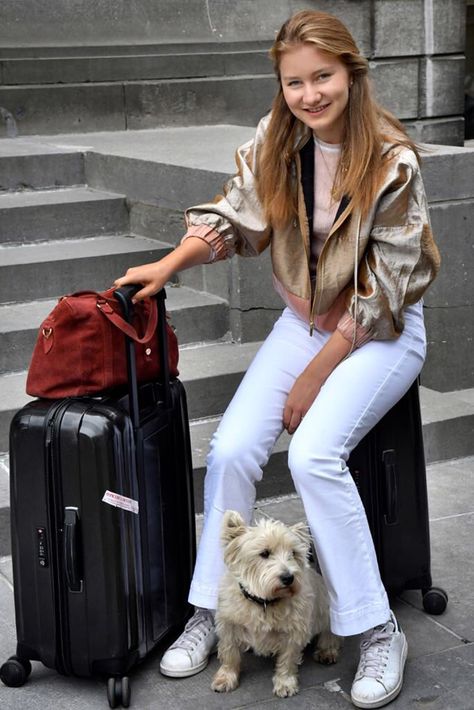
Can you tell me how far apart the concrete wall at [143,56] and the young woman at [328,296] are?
4336 mm

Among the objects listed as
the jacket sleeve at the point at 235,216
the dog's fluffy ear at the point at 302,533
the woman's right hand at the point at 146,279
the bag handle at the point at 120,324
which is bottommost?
the dog's fluffy ear at the point at 302,533

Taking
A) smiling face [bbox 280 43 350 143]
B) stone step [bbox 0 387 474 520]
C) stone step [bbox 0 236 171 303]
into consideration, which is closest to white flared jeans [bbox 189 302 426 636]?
smiling face [bbox 280 43 350 143]

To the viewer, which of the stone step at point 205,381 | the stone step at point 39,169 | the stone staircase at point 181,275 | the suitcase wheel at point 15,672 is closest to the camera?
the suitcase wheel at point 15,672

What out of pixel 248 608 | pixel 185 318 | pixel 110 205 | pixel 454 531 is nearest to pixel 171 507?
pixel 248 608

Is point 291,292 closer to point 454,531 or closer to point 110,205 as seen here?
point 454,531

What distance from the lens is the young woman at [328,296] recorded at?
125 inches

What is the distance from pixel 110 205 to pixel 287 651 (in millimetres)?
3313

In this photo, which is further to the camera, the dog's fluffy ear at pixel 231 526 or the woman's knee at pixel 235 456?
the woman's knee at pixel 235 456

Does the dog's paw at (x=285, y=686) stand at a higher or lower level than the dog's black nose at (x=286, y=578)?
lower

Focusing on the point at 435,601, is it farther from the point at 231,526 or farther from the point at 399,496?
the point at 231,526

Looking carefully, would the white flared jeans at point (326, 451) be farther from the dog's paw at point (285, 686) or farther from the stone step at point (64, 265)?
the stone step at point (64, 265)

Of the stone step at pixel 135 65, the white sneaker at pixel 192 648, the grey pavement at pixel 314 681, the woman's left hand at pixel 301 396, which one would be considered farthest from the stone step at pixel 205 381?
the stone step at pixel 135 65

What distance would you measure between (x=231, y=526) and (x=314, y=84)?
1287 mm

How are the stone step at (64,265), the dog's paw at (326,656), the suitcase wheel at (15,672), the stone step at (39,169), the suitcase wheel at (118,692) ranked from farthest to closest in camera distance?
the stone step at (39,169) < the stone step at (64,265) < the dog's paw at (326,656) < the suitcase wheel at (15,672) < the suitcase wheel at (118,692)
